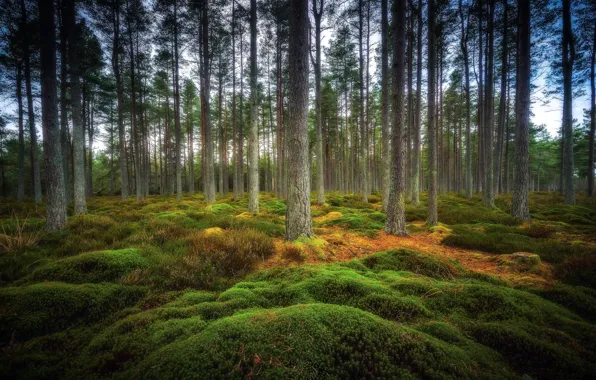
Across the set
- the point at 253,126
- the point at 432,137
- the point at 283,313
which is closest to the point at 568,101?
the point at 432,137

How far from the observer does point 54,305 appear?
284 cm

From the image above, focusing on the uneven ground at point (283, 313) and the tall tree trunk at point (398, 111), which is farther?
the tall tree trunk at point (398, 111)

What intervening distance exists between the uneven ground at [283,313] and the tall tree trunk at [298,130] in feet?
2.51

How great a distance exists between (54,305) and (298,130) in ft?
17.9

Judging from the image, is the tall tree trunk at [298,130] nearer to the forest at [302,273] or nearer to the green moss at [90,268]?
the forest at [302,273]

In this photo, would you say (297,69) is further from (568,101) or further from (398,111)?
(568,101)

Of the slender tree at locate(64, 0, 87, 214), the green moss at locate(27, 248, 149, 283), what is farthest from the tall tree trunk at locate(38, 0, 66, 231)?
the green moss at locate(27, 248, 149, 283)

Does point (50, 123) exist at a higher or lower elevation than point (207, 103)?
lower

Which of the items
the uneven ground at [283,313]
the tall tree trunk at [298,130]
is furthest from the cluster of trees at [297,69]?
the uneven ground at [283,313]

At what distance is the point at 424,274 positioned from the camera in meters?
4.10

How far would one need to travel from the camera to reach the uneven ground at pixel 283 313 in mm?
1788

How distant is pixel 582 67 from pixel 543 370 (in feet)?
90.2

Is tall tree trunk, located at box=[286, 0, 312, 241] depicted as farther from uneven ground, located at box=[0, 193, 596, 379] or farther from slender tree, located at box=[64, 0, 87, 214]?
slender tree, located at box=[64, 0, 87, 214]

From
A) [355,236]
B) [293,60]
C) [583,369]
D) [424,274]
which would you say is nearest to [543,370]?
[583,369]
